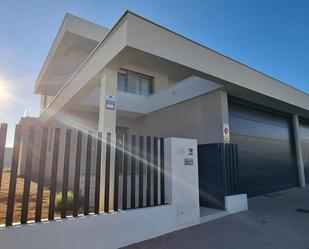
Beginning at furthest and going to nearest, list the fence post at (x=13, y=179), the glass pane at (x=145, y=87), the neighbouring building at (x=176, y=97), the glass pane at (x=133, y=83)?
the glass pane at (x=145, y=87), the glass pane at (x=133, y=83), the neighbouring building at (x=176, y=97), the fence post at (x=13, y=179)

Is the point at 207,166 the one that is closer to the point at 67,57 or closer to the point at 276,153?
the point at 276,153

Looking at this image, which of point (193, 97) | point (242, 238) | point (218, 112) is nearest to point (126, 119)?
point (193, 97)

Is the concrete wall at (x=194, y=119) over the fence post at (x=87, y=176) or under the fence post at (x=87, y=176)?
over

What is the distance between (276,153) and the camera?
10.5m

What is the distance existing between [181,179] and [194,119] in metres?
3.67

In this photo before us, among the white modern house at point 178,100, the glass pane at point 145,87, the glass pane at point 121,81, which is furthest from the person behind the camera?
the glass pane at point 145,87

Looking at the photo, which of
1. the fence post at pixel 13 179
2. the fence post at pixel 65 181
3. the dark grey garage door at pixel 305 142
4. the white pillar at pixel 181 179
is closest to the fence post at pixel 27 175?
the fence post at pixel 13 179

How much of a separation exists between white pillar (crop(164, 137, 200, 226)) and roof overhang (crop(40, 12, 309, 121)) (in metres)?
2.06

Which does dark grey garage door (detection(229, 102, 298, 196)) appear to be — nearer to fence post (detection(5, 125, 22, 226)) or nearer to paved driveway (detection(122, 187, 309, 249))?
paved driveway (detection(122, 187, 309, 249))

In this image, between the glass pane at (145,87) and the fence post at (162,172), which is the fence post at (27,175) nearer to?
the fence post at (162,172)

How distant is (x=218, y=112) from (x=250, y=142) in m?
2.64

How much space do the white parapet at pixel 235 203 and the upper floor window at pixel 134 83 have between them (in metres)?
7.47

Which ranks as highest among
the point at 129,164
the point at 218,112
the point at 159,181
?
the point at 218,112

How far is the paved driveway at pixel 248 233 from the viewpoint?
13.2ft
